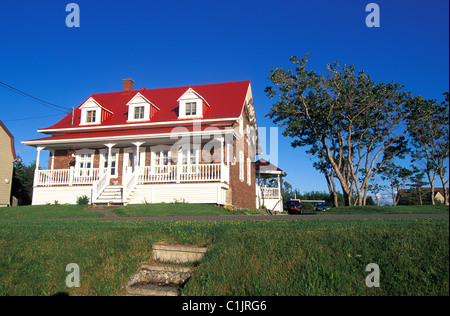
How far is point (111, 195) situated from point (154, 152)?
3.74m

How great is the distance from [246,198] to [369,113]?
9929 millimetres

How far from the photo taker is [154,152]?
21.8 meters

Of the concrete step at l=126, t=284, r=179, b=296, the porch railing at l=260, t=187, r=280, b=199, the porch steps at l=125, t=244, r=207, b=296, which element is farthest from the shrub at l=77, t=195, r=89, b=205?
the concrete step at l=126, t=284, r=179, b=296

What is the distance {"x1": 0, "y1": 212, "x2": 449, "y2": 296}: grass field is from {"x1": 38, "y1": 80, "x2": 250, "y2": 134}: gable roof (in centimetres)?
1494

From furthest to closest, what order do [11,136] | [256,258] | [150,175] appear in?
[11,136], [150,175], [256,258]

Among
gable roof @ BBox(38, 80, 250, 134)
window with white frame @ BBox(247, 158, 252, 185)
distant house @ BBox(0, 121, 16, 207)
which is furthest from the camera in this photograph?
distant house @ BBox(0, 121, 16, 207)

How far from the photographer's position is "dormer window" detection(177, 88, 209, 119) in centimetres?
2259

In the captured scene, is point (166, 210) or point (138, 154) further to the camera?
point (138, 154)

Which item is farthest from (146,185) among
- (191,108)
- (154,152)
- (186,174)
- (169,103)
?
(169,103)

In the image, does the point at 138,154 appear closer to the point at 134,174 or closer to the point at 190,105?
the point at 134,174

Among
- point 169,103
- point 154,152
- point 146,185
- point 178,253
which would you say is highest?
point 169,103

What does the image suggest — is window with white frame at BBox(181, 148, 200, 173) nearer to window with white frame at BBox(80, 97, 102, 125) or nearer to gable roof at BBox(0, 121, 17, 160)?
window with white frame at BBox(80, 97, 102, 125)

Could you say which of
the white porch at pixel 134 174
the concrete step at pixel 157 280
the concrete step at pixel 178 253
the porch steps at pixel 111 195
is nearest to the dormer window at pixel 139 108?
the white porch at pixel 134 174

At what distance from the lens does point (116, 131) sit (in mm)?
22812
